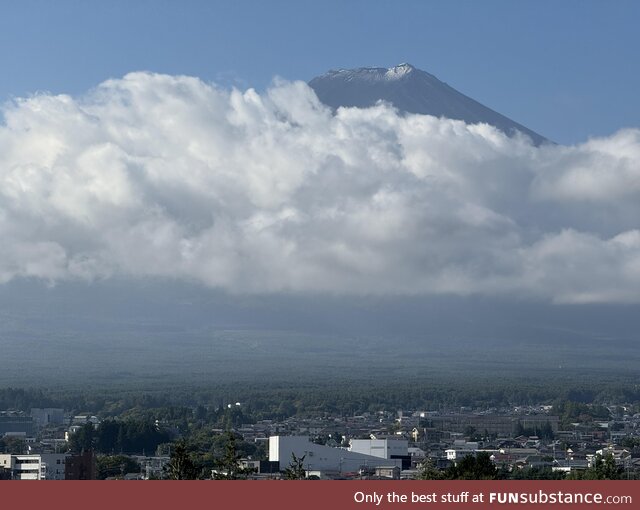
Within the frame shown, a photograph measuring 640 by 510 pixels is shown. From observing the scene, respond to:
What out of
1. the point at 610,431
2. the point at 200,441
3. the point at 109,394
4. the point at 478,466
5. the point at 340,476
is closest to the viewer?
the point at 478,466

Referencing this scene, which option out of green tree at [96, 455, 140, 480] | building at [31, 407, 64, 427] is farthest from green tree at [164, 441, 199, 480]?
building at [31, 407, 64, 427]

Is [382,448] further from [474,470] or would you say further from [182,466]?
[182,466]

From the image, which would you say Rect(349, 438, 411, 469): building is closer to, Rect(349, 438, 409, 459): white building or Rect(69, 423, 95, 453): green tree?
Rect(349, 438, 409, 459): white building

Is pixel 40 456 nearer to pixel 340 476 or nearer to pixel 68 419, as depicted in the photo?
pixel 340 476

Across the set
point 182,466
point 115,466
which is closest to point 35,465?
Answer: point 115,466

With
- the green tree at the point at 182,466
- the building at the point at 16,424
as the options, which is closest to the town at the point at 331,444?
the green tree at the point at 182,466
